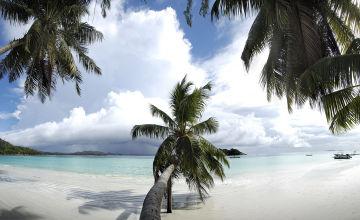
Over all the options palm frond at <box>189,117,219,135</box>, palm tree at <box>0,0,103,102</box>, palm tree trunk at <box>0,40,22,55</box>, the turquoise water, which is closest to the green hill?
the turquoise water

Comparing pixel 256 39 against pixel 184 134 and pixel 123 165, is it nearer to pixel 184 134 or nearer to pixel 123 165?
pixel 184 134

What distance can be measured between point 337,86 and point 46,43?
978 centimetres

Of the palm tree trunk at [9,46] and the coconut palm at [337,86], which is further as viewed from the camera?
the palm tree trunk at [9,46]

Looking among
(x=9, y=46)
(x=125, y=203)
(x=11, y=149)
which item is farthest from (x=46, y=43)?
(x=11, y=149)

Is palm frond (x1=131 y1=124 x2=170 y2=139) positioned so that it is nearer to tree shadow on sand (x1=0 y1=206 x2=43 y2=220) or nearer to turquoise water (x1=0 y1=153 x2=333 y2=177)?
tree shadow on sand (x1=0 y1=206 x2=43 y2=220)

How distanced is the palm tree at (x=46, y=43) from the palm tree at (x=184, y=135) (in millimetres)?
4517

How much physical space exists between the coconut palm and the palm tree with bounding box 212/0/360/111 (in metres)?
1.12

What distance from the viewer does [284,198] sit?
17547mm

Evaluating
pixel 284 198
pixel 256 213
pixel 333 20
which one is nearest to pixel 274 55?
pixel 333 20

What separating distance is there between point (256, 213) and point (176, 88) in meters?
5.68

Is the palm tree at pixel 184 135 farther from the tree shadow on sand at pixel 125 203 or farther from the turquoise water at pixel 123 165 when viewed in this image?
the turquoise water at pixel 123 165

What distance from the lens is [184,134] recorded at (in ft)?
45.1

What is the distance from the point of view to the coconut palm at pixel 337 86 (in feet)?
27.0

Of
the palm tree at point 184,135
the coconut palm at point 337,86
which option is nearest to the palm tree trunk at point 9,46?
the palm tree at point 184,135
